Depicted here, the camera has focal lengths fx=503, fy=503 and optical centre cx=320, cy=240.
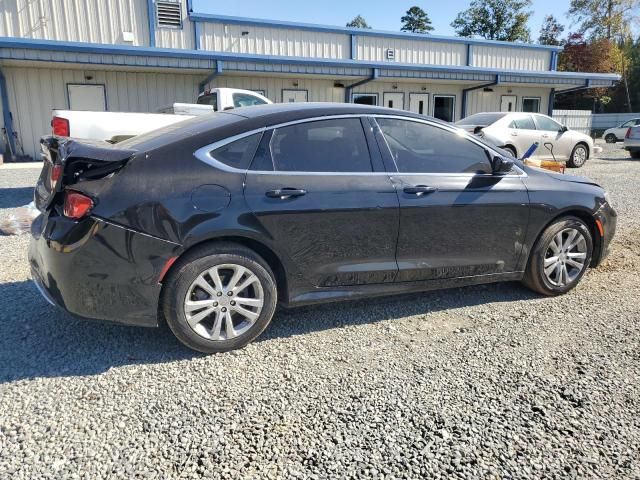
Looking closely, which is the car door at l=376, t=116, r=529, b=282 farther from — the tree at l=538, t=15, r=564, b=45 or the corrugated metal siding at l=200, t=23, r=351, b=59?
the tree at l=538, t=15, r=564, b=45

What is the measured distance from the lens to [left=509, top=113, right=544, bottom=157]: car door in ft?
A: 42.9

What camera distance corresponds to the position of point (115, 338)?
11.6ft

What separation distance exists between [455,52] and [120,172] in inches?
965

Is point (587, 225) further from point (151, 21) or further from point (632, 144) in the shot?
point (151, 21)

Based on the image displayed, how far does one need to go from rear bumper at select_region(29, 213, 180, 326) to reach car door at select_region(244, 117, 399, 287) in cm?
73

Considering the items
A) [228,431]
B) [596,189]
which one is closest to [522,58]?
[596,189]

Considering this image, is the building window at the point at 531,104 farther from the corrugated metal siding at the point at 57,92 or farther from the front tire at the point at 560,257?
the front tire at the point at 560,257

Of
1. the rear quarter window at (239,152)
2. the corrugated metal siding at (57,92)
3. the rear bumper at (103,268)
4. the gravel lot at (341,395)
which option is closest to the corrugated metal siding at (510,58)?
the corrugated metal siding at (57,92)

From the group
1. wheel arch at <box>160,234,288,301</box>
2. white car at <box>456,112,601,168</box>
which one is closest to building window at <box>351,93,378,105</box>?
white car at <box>456,112,601,168</box>

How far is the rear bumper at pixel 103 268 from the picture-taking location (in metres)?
2.99

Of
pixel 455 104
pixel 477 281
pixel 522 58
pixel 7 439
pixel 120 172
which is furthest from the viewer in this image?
pixel 522 58

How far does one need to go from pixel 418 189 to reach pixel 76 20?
17.7m

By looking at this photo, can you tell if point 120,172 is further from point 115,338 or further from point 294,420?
point 294,420

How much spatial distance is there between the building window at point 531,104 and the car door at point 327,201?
25.1 metres
